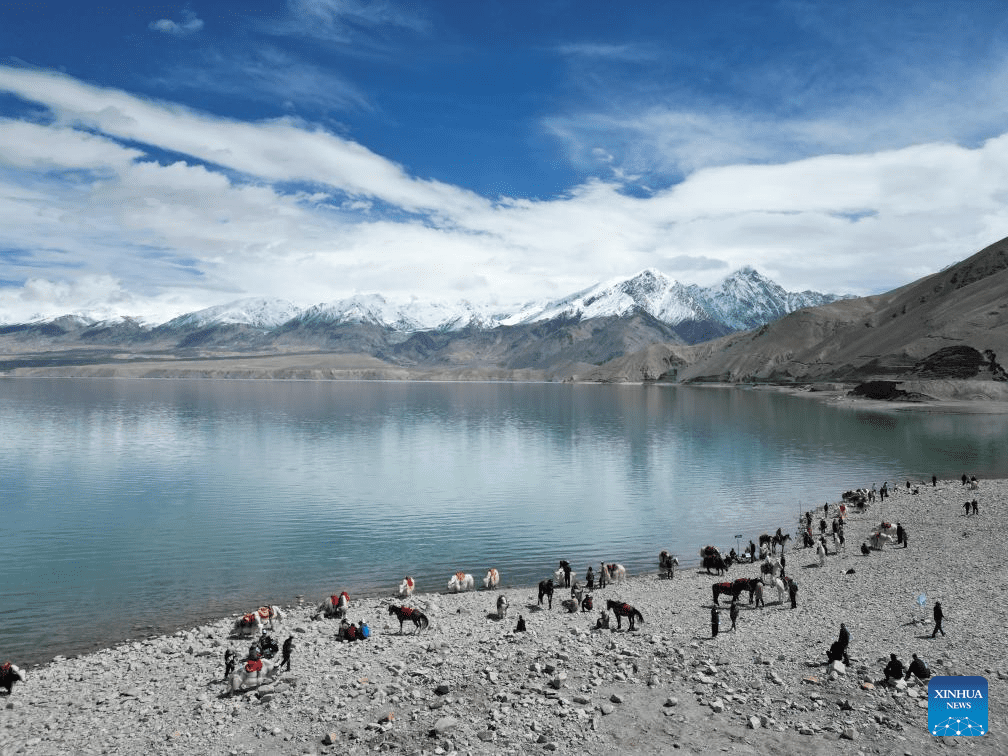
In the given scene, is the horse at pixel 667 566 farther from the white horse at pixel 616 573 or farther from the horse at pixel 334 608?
the horse at pixel 334 608

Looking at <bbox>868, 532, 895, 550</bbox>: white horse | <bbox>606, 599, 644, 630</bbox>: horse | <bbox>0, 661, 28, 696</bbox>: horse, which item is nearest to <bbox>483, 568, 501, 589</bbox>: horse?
<bbox>606, 599, 644, 630</bbox>: horse

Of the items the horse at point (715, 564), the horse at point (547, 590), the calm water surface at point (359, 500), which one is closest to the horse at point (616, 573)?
the calm water surface at point (359, 500)

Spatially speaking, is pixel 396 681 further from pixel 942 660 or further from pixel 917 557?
pixel 917 557

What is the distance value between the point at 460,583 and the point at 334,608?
8297 millimetres

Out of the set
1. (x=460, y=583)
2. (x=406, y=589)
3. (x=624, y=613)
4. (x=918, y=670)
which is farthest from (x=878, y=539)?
(x=406, y=589)

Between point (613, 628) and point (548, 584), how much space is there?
5263 mm

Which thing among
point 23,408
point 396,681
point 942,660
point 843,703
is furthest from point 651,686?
point 23,408

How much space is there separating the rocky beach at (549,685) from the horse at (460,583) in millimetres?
4277

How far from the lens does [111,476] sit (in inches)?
2940

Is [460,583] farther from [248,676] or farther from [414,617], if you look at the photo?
[248,676]

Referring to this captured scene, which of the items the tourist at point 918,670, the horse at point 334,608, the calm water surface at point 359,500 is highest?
the tourist at point 918,670

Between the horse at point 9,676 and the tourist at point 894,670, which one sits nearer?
the tourist at point 894,670

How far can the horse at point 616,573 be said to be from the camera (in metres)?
38.9

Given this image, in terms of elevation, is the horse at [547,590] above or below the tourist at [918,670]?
below
